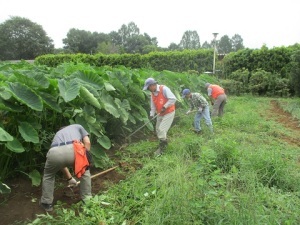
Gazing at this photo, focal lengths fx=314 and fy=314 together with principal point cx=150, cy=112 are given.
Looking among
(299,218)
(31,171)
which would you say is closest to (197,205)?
(299,218)

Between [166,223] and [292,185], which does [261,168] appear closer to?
[292,185]

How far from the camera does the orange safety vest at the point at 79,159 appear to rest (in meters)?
3.07

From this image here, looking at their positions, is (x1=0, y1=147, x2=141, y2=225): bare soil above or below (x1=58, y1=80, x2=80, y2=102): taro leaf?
below

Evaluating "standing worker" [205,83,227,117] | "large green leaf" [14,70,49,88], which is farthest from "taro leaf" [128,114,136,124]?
"standing worker" [205,83,227,117]

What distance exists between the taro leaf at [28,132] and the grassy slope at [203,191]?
83 centimetres

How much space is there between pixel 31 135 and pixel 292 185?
2930 mm

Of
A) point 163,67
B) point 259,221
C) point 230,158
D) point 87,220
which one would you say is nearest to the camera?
point 259,221

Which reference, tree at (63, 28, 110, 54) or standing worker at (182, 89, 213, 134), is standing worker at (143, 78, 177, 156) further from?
tree at (63, 28, 110, 54)

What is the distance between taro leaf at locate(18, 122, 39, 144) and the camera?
129 inches

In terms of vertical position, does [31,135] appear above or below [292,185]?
above

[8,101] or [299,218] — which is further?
[8,101]

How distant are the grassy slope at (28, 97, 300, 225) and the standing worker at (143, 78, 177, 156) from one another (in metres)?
0.22

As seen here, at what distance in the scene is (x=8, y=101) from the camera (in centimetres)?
344

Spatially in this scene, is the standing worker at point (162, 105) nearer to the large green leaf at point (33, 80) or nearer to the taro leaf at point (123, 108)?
the taro leaf at point (123, 108)
